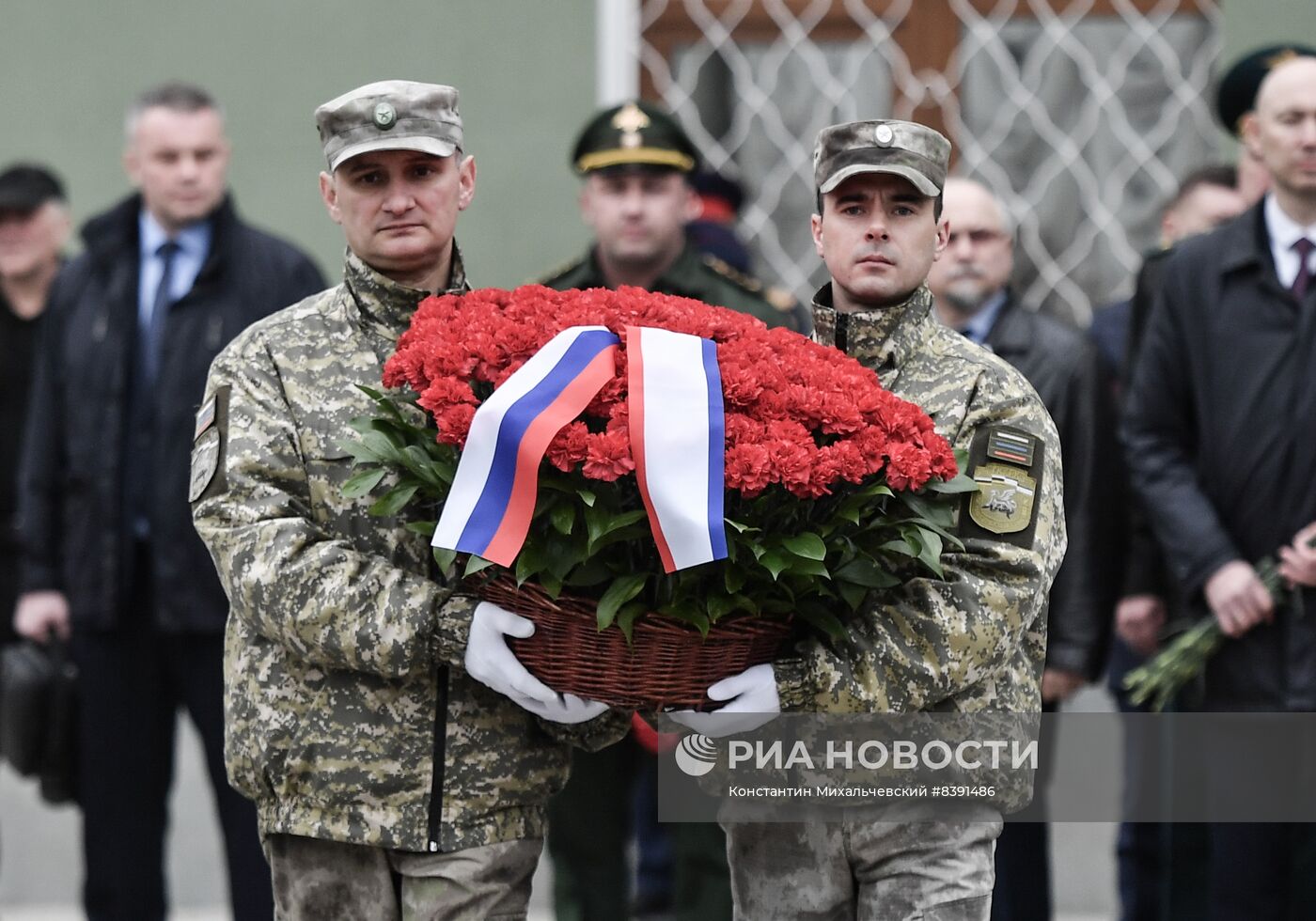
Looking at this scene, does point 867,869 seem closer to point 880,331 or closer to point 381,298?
point 880,331

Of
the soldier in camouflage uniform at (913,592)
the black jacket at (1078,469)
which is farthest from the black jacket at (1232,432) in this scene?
the soldier in camouflage uniform at (913,592)

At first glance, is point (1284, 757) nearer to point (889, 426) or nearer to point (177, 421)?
point (889, 426)

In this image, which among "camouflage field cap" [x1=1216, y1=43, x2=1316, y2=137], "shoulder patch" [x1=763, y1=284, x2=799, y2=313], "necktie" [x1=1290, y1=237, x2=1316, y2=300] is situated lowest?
"necktie" [x1=1290, y1=237, x2=1316, y2=300]

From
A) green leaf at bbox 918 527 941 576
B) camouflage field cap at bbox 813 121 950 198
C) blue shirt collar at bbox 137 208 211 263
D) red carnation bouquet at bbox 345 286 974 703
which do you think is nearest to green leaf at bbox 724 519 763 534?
red carnation bouquet at bbox 345 286 974 703

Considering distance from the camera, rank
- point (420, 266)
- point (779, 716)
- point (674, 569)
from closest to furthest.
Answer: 1. point (674, 569)
2. point (779, 716)
3. point (420, 266)

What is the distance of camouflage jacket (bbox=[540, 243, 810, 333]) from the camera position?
4.78m

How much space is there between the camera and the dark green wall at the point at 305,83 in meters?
6.25

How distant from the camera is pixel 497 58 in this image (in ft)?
20.5

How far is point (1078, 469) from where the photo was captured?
15.9ft

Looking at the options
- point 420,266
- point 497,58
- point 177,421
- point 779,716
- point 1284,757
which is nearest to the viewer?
point 779,716

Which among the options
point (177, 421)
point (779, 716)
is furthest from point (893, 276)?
point (177, 421)

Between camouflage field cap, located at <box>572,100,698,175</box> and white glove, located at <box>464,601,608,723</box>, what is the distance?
7.22ft

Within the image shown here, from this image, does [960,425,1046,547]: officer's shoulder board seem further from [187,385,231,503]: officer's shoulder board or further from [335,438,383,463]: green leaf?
[187,385,231,503]: officer's shoulder board

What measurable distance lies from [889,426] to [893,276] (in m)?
0.43
